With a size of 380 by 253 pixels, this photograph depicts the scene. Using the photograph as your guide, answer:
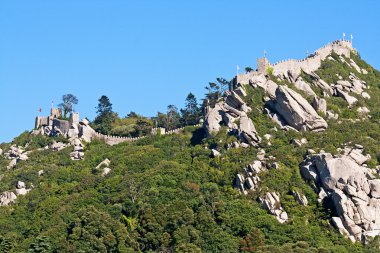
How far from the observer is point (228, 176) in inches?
3802

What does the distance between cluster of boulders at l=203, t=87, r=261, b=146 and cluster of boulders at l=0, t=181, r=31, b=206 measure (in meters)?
17.8

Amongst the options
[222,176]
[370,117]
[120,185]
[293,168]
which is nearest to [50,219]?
[120,185]

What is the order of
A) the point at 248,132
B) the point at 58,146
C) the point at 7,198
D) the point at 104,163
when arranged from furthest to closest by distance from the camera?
1. the point at 58,146
2. the point at 104,163
3. the point at 7,198
4. the point at 248,132

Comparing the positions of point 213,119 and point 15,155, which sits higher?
A: point 15,155

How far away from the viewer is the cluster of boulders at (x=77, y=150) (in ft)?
364

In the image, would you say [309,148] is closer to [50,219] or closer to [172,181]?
[172,181]

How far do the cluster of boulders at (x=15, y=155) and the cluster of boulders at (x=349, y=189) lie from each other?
32812 mm

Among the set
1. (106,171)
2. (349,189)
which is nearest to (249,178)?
(349,189)

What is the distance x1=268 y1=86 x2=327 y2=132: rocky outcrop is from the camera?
10031 cm

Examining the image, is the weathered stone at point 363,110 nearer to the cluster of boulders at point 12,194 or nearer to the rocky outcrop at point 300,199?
the rocky outcrop at point 300,199

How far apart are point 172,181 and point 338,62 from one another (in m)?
28.7

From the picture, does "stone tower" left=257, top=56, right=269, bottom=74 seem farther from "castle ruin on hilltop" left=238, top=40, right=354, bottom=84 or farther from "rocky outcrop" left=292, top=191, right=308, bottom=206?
"rocky outcrop" left=292, top=191, right=308, bottom=206

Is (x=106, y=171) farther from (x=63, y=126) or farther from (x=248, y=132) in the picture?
(x=248, y=132)

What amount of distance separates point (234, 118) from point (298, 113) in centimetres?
631
